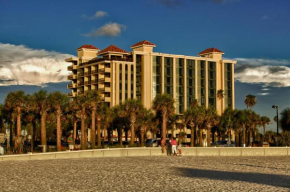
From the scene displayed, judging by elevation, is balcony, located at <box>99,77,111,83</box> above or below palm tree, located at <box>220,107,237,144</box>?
above

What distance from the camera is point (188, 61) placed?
430 ft

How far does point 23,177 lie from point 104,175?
341 centimetres

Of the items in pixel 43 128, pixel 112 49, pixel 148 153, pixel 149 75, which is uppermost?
pixel 112 49

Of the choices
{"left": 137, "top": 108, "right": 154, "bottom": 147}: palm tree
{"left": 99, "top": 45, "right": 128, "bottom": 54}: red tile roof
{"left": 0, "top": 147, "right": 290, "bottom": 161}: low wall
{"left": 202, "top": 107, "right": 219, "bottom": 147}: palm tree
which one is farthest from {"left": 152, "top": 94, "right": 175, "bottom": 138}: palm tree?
{"left": 99, "top": 45, "right": 128, "bottom": 54}: red tile roof

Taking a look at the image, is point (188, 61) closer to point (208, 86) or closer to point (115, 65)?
point (208, 86)

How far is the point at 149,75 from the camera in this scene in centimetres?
12450

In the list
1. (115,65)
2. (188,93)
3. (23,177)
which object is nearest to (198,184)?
(23,177)

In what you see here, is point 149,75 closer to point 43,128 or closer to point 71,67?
point 71,67

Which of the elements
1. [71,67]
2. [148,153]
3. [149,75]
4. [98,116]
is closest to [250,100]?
[149,75]

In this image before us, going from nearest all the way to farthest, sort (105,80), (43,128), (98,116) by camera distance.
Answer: (43,128)
(98,116)
(105,80)

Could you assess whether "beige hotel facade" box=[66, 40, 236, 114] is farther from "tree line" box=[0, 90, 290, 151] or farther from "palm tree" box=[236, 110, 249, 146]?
"palm tree" box=[236, 110, 249, 146]

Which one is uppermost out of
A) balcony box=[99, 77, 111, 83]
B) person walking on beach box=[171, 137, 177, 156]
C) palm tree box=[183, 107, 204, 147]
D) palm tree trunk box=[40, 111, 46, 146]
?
balcony box=[99, 77, 111, 83]

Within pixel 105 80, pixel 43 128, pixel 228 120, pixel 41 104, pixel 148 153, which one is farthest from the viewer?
pixel 105 80

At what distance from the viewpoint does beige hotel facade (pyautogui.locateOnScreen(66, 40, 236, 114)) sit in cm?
12088
